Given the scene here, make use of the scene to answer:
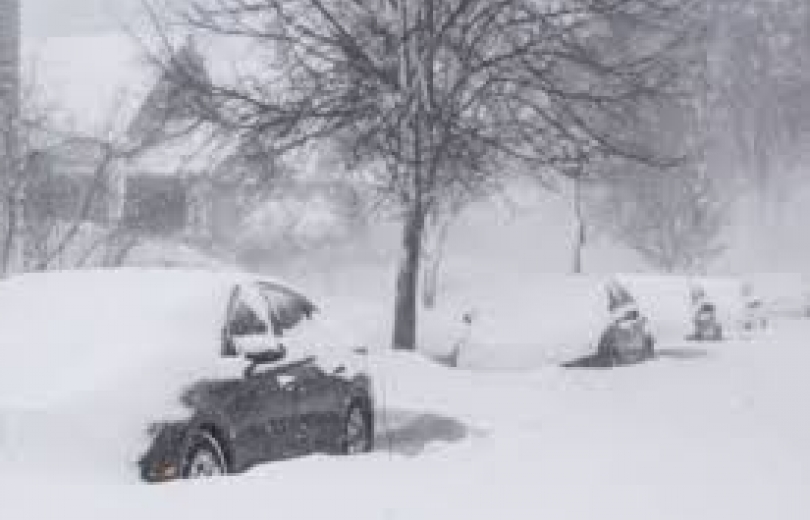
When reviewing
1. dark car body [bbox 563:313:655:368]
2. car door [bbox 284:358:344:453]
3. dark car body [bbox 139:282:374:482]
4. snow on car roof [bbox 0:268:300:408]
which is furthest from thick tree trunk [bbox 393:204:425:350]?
snow on car roof [bbox 0:268:300:408]

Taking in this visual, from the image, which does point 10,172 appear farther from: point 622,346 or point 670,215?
point 670,215

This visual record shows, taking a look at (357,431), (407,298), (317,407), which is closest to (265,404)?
(317,407)

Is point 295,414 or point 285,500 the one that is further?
point 295,414

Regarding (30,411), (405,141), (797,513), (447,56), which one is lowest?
(797,513)

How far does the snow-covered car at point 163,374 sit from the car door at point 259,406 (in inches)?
0.5

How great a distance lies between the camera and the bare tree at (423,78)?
1839 cm

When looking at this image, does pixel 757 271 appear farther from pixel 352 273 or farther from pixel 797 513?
pixel 797 513

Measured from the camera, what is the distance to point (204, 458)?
7.93 m

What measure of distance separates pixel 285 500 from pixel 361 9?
13528mm

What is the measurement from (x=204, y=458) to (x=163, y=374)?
54cm

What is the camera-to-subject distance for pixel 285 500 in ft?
22.2

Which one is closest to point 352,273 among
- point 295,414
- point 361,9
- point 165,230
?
point 165,230

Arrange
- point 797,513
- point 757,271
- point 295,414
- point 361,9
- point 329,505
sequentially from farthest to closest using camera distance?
point 757,271 → point 361,9 → point 295,414 → point 797,513 → point 329,505

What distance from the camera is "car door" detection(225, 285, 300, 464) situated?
328 inches
